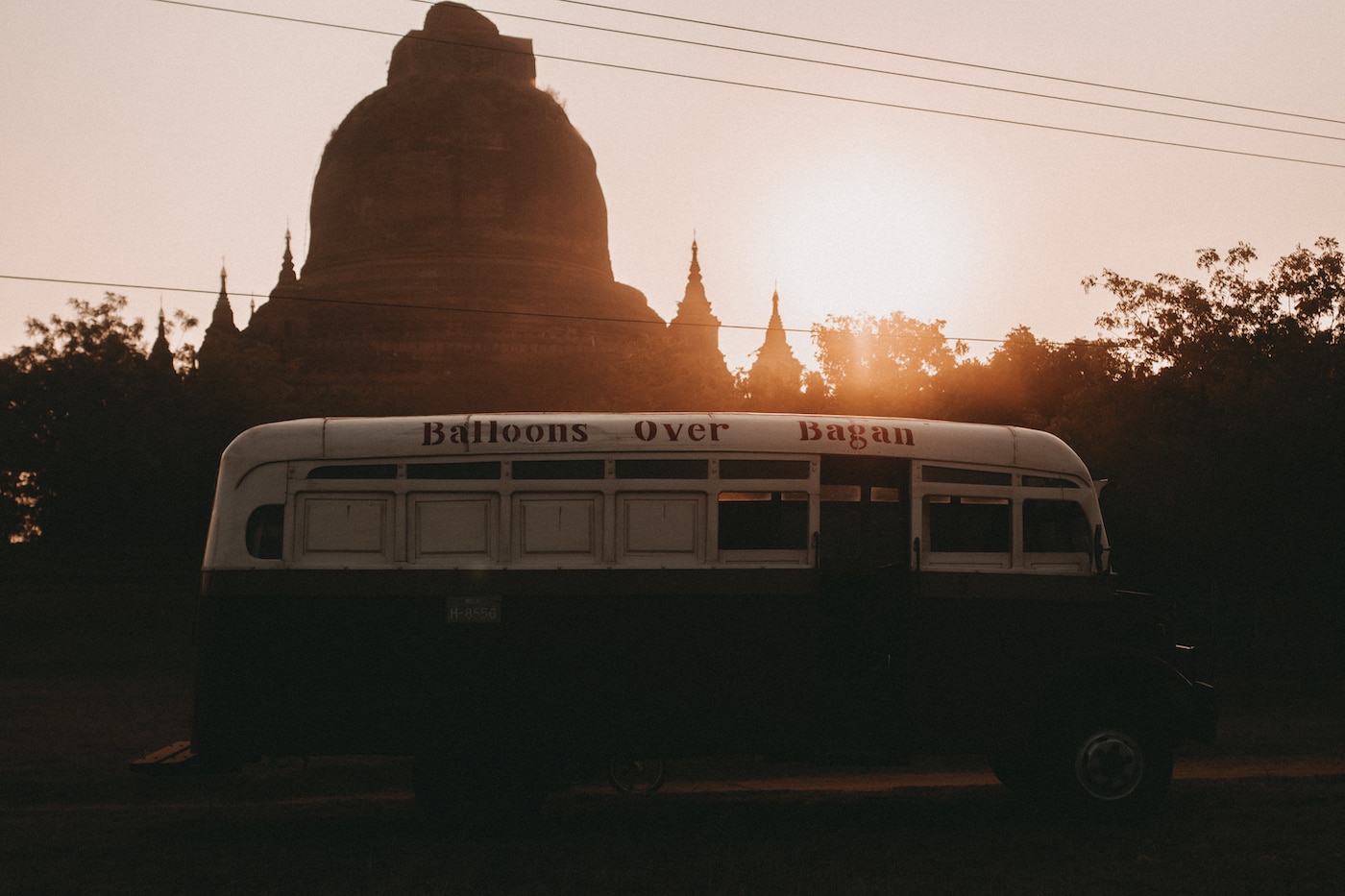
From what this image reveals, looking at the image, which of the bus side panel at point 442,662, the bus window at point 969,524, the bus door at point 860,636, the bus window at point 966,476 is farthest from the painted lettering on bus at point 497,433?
the bus window at point 969,524

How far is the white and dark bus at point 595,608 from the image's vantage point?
9.76 m

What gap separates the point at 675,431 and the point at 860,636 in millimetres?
2059

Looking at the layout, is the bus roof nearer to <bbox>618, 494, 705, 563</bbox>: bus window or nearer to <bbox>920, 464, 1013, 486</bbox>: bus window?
<bbox>920, 464, 1013, 486</bbox>: bus window

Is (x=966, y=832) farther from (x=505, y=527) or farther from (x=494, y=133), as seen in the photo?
(x=494, y=133)

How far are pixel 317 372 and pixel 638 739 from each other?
53176mm

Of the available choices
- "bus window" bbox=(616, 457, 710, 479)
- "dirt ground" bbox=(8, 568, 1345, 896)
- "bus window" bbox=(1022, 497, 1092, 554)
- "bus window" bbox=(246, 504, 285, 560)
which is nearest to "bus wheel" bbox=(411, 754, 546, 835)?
"dirt ground" bbox=(8, 568, 1345, 896)

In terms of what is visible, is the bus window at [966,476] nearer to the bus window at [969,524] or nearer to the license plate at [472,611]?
the bus window at [969,524]

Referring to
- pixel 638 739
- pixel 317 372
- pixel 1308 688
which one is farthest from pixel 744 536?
pixel 317 372

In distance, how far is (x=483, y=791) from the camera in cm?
977

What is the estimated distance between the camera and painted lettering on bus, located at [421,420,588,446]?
9852 mm

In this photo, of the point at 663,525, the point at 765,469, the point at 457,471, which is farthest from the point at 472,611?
the point at 765,469

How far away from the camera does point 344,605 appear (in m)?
9.76

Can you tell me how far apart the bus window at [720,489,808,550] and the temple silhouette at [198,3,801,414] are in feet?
158

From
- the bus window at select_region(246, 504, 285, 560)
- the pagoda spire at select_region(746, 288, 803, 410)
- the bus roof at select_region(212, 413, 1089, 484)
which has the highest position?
the pagoda spire at select_region(746, 288, 803, 410)
